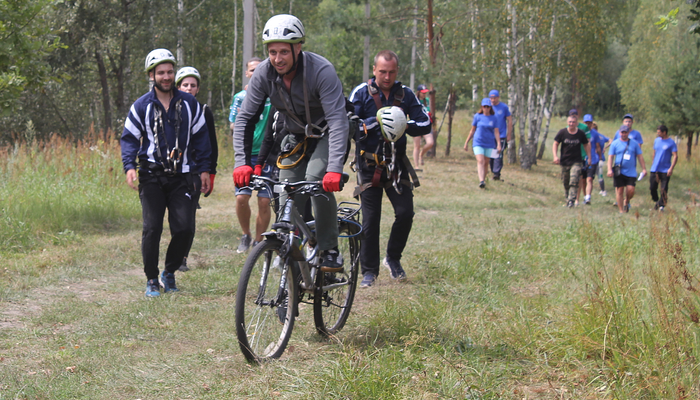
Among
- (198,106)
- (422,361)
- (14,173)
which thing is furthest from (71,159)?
(422,361)

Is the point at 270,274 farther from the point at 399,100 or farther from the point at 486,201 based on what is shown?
the point at 486,201

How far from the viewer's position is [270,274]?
4.05 meters

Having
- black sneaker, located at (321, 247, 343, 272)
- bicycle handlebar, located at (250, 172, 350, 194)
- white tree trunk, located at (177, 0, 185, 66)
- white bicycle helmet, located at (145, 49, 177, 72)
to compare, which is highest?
white tree trunk, located at (177, 0, 185, 66)

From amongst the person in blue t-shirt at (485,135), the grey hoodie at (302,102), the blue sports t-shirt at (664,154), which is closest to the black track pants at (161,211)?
the grey hoodie at (302,102)

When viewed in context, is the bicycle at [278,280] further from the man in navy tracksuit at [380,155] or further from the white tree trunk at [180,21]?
the white tree trunk at [180,21]

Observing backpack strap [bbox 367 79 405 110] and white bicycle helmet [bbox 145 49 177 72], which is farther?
backpack strap [bbox 367 79 405 110]

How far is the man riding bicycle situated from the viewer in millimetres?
4086

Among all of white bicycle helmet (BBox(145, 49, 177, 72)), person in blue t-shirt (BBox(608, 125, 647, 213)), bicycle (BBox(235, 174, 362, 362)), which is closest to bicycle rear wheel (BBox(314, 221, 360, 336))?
bicycle (BBox(235, 174, 362, 362))

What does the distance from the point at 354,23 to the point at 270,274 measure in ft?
62.6

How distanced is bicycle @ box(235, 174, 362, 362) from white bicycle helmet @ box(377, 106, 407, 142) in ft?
4.84

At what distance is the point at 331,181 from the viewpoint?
3.95 metres

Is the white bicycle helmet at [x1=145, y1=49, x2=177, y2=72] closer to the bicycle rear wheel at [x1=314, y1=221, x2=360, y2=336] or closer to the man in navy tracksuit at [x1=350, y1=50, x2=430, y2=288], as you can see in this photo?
the man in navy tracksuit at [x1=350, y1=50, x2=430, y2=288]

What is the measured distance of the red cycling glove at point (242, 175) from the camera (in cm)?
405

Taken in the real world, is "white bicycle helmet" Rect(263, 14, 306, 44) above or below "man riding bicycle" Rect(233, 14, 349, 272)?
above
